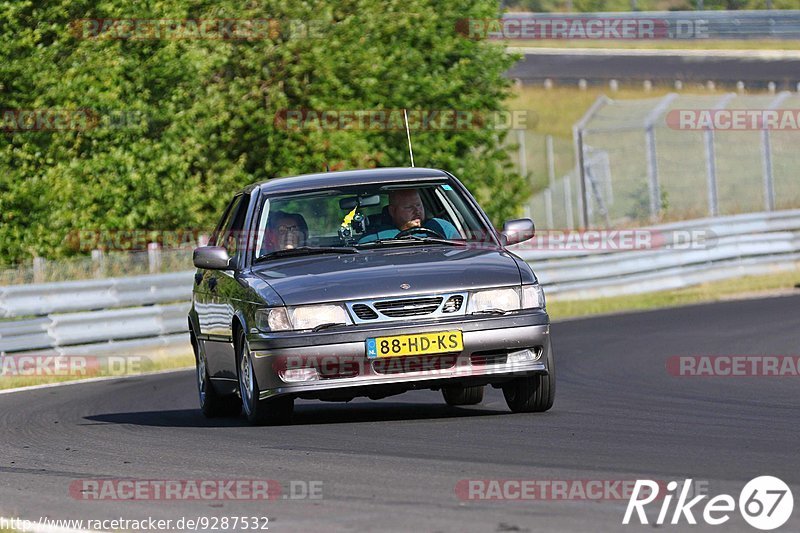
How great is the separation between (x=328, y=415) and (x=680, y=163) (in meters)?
25.9

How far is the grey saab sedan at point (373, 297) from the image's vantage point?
362 inches

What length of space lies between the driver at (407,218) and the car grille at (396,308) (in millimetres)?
1118

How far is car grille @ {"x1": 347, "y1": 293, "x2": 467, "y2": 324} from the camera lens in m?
9.20

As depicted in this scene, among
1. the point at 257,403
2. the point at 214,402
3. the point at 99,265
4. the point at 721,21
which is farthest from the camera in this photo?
the point at 721,21

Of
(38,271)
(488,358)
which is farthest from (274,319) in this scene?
(38,271)

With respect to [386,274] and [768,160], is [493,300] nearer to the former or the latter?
[386,274]

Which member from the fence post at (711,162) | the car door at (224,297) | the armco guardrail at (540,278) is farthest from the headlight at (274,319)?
the fence post at (711,162)

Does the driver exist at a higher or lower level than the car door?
higher

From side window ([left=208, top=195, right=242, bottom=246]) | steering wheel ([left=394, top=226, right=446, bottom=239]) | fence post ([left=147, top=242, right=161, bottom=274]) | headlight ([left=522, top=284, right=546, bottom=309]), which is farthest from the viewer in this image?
fence post ([left=147, top=242, right=161, bottom=274])

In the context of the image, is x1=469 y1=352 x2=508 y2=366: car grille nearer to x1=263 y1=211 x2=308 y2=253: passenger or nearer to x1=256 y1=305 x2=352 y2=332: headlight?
x1=256 y1=305 x2=352 y2=332: headlight

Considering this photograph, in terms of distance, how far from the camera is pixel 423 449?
26.9 ft

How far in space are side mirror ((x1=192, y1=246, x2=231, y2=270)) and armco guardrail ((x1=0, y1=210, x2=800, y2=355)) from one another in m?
7.51

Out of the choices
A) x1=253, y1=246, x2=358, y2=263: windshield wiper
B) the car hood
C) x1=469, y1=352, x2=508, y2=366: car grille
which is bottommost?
x1=469, y1=352, x2=508, y2=366: car grille

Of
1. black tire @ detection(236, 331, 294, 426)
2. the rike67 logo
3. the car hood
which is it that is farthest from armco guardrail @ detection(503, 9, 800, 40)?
the rike67 logo
